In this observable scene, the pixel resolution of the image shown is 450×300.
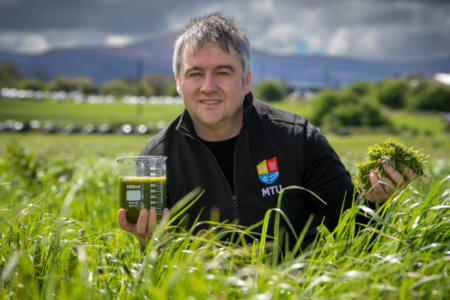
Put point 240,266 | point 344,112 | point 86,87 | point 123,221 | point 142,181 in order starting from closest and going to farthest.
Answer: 1. point 240,266
2. point 142,181
3. point 123,221
4. point 344,112
5. point 86,87

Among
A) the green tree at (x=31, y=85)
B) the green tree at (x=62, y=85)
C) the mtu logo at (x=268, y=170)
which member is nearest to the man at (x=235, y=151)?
the mtu logo at (x=268, y=170)

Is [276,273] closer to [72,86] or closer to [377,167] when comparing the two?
[377,167]

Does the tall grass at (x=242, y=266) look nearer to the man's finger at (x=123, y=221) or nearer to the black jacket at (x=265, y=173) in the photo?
the man's finger at (x=123, y=221)

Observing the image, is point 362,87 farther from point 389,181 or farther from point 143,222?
point 143,222

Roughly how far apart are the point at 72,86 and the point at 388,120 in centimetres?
11595

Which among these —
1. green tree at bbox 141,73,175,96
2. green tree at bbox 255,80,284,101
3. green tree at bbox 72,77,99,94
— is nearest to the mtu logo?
green tree at bbox 255,80,284,101

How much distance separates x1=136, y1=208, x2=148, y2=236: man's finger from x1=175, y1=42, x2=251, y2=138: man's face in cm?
103

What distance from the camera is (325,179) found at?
10.4 ft

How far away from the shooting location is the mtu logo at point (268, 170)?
320cm

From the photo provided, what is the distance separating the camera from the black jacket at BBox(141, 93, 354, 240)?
10.3ft

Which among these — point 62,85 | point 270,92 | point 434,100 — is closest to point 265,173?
point 434,100

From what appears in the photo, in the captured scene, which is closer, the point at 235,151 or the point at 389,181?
the point at 389,181

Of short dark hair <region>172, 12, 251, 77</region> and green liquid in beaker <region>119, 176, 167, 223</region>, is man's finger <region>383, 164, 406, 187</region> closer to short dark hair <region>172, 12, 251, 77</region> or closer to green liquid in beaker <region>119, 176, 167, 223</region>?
green liquid in beaker <region>119, 176, 167, 223</region>

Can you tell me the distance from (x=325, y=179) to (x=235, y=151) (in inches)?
27.2
